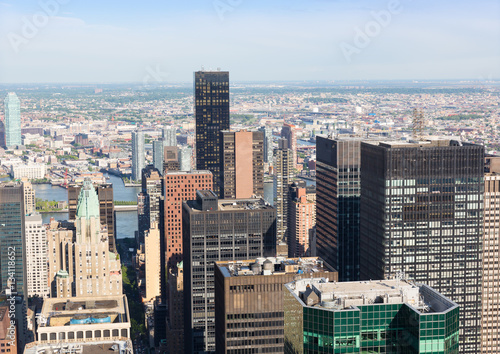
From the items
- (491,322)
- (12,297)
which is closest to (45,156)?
(12,297)

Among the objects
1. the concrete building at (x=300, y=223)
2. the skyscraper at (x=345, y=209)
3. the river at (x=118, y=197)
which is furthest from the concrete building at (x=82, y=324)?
the river at (x=118, y=197)

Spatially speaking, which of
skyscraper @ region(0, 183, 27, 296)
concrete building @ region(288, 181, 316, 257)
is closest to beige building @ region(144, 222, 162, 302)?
concrete building @ region(288, 181, 316, 257)

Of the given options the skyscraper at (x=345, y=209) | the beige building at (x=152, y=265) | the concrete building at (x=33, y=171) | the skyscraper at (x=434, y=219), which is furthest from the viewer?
the concrete building at (x=33, y=171)

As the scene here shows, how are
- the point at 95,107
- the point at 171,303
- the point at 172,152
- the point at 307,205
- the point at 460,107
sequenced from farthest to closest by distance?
the point at 95,107
the point at 460,107
the point at 172,152
the point at 307,205
the point at 171,303

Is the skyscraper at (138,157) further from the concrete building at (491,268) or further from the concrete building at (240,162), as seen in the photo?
the concrete building at (491,268)

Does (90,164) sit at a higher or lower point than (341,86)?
lower

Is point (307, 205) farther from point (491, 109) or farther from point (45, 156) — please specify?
point (45, 156)

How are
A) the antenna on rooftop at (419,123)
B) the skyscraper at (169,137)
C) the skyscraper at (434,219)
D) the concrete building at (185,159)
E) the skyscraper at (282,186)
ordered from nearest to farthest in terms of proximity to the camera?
the skyscraper at (434,219)
the antenna on rooftop at (419,123)
the skyscraper at (282,186)
the concrete building at (185,159)
the skyscraper at (169,137)
